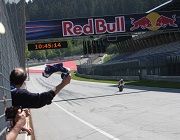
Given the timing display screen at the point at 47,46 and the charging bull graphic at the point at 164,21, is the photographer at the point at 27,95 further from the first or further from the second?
the charging bull graphic at the point at 164,21

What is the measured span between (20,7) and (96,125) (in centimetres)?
636

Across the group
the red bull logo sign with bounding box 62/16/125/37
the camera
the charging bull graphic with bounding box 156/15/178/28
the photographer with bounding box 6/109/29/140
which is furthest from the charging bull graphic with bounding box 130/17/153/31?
the photographer with bounding box 6/109/29/140

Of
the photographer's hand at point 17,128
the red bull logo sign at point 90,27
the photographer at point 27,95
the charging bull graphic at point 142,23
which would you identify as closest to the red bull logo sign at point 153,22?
the charging bull graphic at point 142,23

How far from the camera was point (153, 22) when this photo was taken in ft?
126

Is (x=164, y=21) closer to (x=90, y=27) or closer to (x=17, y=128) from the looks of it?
(x=90, y=27)

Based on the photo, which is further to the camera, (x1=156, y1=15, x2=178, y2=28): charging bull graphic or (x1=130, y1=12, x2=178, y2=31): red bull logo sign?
(x1=156, y1=15, x2=178, y2=28): charging bull graphic

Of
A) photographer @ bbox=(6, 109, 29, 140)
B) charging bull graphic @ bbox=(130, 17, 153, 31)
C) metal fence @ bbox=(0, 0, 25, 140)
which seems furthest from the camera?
charging bull graphic @ bbox=(130, 17, 153, 31)

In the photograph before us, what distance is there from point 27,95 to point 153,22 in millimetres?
35688

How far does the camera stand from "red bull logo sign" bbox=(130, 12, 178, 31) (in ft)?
124

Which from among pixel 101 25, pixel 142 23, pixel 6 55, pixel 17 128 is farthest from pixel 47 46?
pixel 17 128

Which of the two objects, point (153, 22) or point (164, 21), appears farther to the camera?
point (164, 21)

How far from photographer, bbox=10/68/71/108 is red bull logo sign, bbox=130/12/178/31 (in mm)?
34555

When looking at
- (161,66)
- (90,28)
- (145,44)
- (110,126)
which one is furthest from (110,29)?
(145,44)

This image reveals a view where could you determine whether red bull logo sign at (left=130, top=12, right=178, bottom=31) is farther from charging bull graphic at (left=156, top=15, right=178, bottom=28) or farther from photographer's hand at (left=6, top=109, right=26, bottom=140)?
photographer's hand at (left=6, top=109, right=26, bottom=140)
